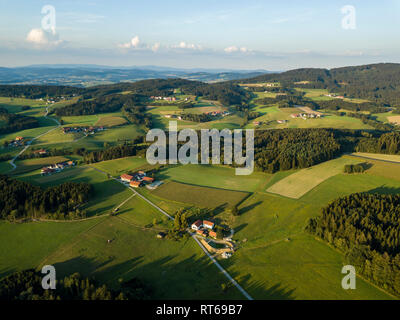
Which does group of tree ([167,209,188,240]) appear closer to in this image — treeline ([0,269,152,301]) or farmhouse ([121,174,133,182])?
treeline ([0,269,152,301])

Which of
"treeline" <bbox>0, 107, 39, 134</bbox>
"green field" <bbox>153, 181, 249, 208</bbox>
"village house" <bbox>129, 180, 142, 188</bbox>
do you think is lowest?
"green field" <bbox>153, 181, 249, 208</bbox>

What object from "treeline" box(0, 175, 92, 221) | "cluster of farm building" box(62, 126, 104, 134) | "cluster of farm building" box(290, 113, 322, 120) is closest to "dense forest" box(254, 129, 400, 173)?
"cluster of farm building" box(290, 113, 322, 120)

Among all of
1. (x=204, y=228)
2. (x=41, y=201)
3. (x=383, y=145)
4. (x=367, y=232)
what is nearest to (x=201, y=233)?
(x=204, y=228)

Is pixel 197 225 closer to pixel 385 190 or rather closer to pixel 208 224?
pixel 208 224

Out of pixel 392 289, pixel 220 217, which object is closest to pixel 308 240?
pixel 392 289

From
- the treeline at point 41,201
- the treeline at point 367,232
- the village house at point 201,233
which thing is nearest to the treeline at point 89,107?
the treeline at point 41,201
